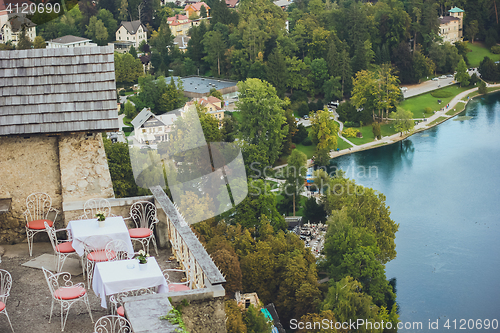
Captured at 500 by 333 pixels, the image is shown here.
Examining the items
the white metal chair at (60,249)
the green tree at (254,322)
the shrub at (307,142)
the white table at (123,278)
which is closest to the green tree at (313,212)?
the shrub at (307,142)

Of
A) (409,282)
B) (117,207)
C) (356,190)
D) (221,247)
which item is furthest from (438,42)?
(117,207)

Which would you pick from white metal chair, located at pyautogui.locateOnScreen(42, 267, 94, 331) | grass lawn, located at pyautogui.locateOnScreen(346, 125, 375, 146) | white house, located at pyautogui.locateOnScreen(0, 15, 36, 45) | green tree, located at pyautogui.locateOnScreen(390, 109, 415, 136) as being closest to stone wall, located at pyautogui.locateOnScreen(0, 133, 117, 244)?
white metal chair, located at pyautogui.locateOnScreen(42, 267, 94, 331)

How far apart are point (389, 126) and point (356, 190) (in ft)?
78.1

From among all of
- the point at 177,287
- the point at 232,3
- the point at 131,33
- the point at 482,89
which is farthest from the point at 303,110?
the point at 177,287

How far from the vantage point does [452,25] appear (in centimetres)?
7694

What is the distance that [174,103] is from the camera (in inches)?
2249

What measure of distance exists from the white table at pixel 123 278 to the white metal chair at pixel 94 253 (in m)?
0.63

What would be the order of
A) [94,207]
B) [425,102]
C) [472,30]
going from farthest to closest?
[472,30] < [425,102] < [94,207]

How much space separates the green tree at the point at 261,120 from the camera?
150ft

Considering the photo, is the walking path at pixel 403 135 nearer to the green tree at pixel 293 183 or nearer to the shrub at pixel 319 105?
the green tree at pixel 293 183

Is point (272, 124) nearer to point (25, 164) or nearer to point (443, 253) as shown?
point (443, 253)

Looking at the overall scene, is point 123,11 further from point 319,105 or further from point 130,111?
point 319,105

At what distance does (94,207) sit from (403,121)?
48207mm

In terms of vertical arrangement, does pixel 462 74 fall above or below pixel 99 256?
above
